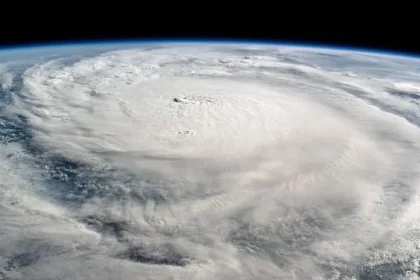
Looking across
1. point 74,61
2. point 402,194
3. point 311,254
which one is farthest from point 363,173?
point 74,61

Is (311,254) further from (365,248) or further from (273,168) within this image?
(273,168)

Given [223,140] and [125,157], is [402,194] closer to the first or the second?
[223,140]

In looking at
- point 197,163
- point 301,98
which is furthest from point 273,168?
point 301,98

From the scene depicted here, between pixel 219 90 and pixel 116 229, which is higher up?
pixel 219 90

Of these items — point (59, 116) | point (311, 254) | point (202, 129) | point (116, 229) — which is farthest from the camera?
point (59, 116)

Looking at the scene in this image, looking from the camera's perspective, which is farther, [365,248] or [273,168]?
[273,168]

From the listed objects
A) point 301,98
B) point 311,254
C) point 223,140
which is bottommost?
point 311,254

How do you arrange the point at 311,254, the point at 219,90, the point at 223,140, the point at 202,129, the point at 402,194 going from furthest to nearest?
the point at 219,90, the point at 202,129, the point at 223,140, the point at 402,194, the point at 311,254
